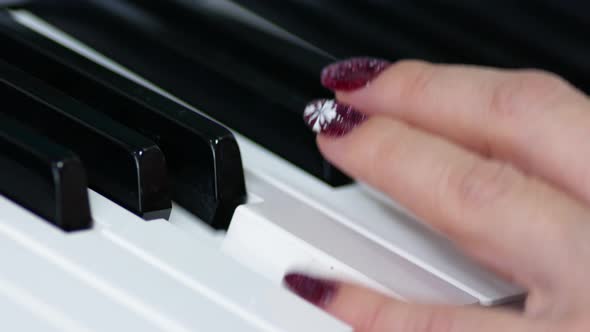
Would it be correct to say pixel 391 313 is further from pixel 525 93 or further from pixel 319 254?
pixel 525 93

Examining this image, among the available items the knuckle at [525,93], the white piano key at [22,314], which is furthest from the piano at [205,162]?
the knuckle at [525,93]

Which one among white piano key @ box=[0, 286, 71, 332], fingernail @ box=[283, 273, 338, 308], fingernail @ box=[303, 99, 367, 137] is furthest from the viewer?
fingernail @ box=[303, 99, 367, 137]

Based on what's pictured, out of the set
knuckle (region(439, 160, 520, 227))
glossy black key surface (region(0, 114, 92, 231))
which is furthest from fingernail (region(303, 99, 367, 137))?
glossy black key surface (region(0, 114, 92, 231))

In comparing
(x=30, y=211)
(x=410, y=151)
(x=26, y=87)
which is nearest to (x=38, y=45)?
(x=26, y=87)

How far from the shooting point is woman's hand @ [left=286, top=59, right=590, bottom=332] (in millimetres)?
690

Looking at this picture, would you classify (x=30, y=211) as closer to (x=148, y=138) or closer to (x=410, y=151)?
(x=148, y=138)

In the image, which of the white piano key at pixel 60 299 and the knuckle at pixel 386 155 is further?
the knuckle at pixel 386 155

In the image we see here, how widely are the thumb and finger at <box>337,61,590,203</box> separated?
12 centimetres

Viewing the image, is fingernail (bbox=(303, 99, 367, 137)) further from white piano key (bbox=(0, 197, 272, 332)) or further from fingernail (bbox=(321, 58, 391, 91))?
white piano key (bbox=(0, 197, 272, 332))

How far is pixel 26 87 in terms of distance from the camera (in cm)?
79

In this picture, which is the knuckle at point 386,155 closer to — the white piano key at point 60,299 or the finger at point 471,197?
the finger at point 471,197

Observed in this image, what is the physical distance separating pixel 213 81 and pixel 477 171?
0.29 meters

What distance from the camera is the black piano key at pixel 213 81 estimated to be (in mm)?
878

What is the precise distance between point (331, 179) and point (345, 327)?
202mm
